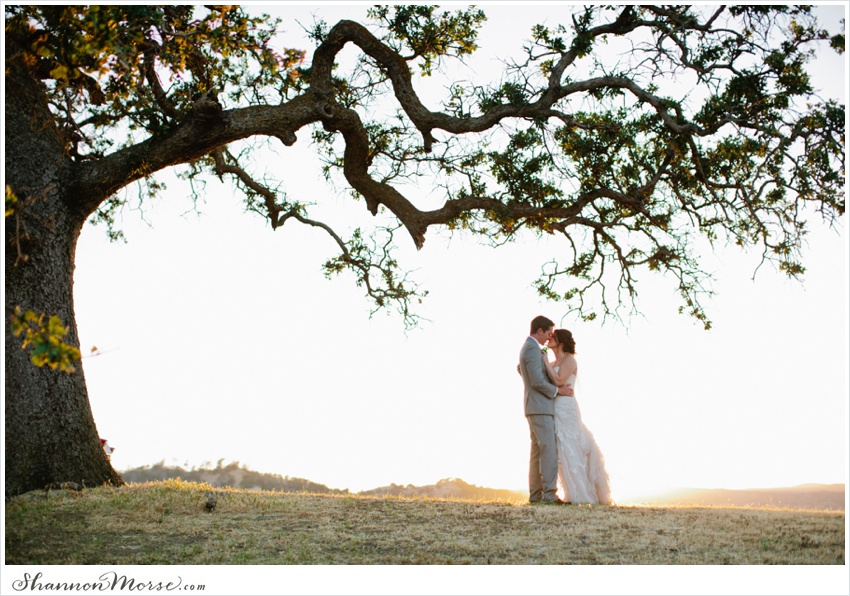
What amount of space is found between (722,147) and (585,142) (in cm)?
188

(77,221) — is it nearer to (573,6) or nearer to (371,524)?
(371,524)

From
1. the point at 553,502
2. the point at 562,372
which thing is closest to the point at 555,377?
the point at 562,372

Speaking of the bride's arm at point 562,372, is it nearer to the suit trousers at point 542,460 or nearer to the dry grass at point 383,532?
the suit trousers at point 542,460

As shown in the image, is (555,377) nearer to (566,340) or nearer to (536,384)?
(536,384)

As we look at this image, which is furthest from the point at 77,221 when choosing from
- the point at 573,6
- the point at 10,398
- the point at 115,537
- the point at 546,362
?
the point at 573,6

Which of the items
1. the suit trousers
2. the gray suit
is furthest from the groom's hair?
the suit trousers

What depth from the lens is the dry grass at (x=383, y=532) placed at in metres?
6.57

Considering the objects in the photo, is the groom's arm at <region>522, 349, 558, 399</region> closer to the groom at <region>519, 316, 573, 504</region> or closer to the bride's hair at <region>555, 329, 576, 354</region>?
the groom at <region>519, 316, 573, 504</region>

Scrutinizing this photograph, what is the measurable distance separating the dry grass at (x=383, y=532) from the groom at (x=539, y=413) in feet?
3.19

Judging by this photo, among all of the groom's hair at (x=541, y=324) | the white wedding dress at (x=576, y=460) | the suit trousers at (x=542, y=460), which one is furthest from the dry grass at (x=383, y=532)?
the groom's hair at (x=541, y=324)

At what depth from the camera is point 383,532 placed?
745cm

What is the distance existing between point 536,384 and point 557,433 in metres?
0.70

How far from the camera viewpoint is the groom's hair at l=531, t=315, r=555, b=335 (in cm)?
1019

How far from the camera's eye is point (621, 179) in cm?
1103
